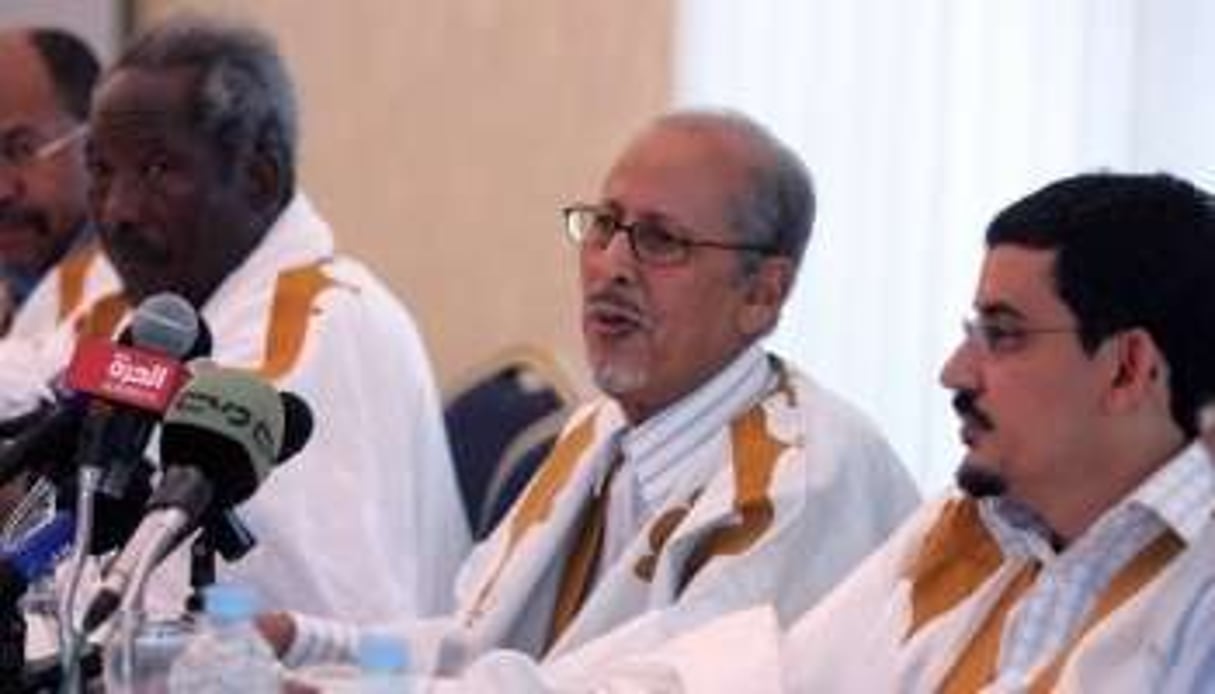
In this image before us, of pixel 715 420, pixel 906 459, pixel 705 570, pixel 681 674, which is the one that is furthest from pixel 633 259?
pixel 906 459

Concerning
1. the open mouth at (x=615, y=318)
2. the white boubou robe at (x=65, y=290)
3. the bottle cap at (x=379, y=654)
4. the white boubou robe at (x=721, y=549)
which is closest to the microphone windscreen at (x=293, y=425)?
the bottle cap at (x=379, y=654)

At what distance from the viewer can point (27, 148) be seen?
3.69 m

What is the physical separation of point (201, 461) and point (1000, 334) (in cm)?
71

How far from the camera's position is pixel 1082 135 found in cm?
327

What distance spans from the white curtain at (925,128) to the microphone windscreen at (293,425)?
1.49 m

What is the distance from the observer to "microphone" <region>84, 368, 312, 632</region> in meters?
1.72

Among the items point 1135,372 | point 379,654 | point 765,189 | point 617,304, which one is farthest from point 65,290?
point 1135,372

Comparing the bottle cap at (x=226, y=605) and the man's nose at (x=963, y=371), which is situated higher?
the man's nose at (x=963, y=371)

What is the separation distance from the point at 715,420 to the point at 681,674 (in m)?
0.40

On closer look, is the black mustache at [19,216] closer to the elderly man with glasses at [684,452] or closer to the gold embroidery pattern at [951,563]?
the elderly man with glasses at [684,452]

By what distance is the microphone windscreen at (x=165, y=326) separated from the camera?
1879 mm

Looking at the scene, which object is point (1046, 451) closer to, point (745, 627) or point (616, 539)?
point (745, 627)

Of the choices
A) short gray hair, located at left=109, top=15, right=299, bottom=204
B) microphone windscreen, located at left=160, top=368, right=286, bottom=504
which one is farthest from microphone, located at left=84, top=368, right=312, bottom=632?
short gray hair, located at left=109, top=15, right=299, bottom=204

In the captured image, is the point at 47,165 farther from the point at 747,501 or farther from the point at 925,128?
the point at 747,501
